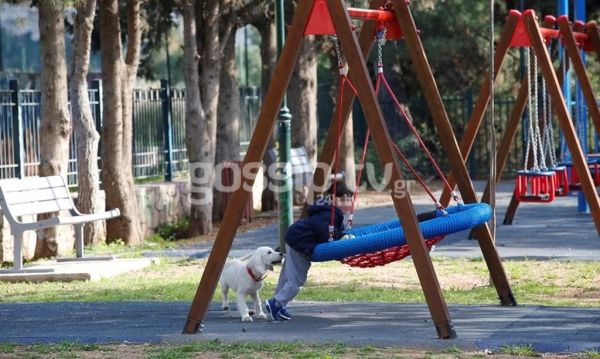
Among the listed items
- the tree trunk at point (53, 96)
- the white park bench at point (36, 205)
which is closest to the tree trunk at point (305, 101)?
the tree trunk at point (53, 96)

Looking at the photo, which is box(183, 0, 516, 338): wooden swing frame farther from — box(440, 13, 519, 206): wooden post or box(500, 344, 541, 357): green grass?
box(440, 13, 519, 206): wooden post

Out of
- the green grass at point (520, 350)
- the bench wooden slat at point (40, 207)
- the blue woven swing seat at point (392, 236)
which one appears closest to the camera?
the green grass at point (520, 350)

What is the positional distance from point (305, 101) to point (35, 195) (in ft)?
29.6

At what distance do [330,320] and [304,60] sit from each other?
13.9m

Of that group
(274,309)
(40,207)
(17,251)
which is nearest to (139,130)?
(40,207)

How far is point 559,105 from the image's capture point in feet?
42.2

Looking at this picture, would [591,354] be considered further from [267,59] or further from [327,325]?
[267,59]

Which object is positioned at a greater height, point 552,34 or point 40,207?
point 552,34

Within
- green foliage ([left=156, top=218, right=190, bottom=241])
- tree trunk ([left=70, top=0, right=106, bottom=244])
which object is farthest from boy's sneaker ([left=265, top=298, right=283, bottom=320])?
green foliage ([left=156, top=218, right=190, bottom=241])

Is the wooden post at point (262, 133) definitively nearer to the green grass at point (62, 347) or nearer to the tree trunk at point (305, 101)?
the green grass at point (62, 347)

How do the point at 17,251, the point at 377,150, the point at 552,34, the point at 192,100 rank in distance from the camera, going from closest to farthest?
the point at 377,150
the point at 17,251
the point at 552,34
the point at 192,100

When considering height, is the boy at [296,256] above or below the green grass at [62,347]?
above

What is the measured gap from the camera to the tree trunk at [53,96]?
15805mm

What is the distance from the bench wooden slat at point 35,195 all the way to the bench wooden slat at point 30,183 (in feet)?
0.13
